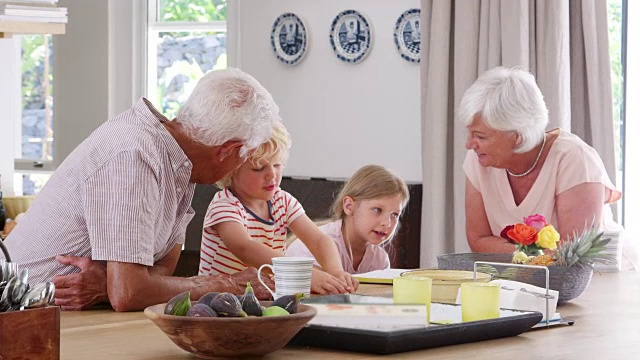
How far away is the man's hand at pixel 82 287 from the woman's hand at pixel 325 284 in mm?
547

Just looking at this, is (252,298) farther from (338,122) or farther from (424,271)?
(338,122)

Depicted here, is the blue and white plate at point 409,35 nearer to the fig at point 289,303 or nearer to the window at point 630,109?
the window at point 630,109

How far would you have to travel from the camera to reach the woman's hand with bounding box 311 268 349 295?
2.89m

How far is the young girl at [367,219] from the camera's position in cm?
388

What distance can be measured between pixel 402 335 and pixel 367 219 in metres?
1.84

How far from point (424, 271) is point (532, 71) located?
101 inches

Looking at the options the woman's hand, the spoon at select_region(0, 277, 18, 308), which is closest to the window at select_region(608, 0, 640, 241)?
the woman's hand

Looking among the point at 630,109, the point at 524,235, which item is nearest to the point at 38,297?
the point at 524,235

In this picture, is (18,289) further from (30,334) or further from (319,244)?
(319,244)

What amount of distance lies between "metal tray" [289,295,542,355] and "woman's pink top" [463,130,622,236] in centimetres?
176

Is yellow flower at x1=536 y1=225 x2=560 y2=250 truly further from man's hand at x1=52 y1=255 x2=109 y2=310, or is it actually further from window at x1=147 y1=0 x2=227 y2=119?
window at x1=147 y1=0 x2=227 y2=119

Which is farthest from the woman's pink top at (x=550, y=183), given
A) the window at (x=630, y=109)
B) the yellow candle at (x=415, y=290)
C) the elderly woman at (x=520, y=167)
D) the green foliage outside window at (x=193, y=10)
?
the green foliage outside window at (x=193, y=10)

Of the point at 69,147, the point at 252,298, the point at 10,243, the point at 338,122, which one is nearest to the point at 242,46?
the point at 338,122

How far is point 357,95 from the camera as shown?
236 inches
